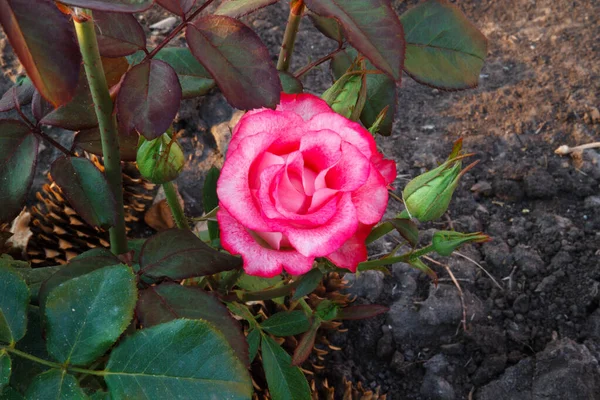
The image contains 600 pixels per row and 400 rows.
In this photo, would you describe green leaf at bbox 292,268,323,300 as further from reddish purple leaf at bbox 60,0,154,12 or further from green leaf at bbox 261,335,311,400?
reddish purple leaf at bbox 60,0,154,12

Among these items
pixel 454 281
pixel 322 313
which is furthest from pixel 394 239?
pixel 322 313

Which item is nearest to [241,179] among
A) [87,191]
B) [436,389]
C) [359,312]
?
[87,191]

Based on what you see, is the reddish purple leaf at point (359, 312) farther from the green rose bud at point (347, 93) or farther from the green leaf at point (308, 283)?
the green rose bud at point (347, 93)

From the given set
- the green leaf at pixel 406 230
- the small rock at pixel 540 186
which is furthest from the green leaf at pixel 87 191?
the small rock at pixel 540 186

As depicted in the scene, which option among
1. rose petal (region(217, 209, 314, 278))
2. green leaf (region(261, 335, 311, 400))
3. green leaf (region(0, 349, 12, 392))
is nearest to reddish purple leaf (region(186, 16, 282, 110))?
rose petal (region(217, 209, 314, 278))

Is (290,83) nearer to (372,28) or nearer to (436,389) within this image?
(372,28)
